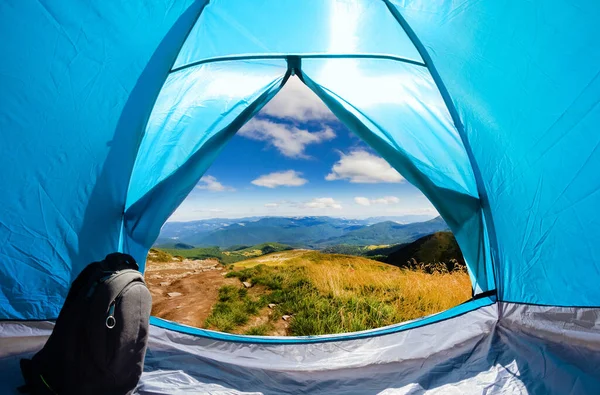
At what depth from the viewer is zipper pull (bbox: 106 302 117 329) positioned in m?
1.18

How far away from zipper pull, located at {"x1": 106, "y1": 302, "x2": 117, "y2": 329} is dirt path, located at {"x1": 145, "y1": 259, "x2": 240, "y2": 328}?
1824 millimetres

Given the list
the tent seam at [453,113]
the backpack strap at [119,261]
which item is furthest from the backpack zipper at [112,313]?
the tent seam at [453,113]

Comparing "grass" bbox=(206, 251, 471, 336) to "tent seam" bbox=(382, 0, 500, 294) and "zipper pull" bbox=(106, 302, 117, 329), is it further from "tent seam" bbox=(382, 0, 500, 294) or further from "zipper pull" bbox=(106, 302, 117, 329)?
"zipper pull" bbox=(106, 302, 117, 329)

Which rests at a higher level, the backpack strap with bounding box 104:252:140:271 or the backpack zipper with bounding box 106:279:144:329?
the backpack strap with bounding box 104:252:140:271

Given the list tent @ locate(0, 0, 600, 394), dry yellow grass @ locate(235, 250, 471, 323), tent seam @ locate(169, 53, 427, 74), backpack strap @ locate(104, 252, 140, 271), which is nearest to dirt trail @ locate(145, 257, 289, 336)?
dry yellow grass @ locate(235, 250, 471, 323)

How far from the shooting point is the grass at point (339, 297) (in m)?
2.85

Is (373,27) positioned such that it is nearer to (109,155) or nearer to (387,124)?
(387,124)

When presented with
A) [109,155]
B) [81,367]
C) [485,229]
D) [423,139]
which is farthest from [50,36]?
[485,229]

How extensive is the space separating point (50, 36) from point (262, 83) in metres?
1.05

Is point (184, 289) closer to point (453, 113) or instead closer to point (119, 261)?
point (119, 261)

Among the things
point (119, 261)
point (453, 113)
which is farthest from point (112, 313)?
point (453, 113)

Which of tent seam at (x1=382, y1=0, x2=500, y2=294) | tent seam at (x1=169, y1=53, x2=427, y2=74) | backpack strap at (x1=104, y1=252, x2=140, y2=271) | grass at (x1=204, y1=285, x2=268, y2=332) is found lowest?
grass at (x1=204, y1=285, x2=268, y2=332)

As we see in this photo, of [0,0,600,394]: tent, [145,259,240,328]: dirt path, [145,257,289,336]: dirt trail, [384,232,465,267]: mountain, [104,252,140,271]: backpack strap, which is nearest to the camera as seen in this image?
[104,252,140,271]: backpack strap

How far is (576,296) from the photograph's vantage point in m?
1.74
